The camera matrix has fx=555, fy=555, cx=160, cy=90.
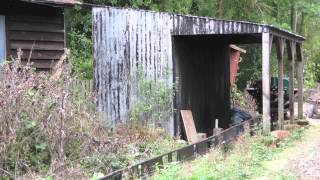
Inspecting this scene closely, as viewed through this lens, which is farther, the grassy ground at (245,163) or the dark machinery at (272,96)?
the dark machinery at (272,96)

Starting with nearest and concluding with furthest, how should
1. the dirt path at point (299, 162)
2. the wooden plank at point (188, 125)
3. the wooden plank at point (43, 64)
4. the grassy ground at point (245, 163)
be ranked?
the grassy ground at point (245, 163) < the dirt path at point (299, 162) < the wooden plank at point (43, 64) < the wooden plank at point (188, 125)

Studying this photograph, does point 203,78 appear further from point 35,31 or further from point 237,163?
point 237,163

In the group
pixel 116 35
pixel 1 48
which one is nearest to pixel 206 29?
pixel 116 35

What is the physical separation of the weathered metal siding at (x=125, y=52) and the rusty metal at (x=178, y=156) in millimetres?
2207

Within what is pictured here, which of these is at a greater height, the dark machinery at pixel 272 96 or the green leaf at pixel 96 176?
the dark machinery at pixel 272 96

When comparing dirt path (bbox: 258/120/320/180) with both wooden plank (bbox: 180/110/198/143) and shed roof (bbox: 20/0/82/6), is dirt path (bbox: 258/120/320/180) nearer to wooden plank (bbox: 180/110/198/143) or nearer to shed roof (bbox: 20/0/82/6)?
wooden plank (bbox: 180/110/198/143)

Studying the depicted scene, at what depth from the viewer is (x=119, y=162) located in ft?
33.6

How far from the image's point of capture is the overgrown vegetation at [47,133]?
28.5 feet

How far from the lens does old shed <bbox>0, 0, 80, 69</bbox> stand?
41.1 ft

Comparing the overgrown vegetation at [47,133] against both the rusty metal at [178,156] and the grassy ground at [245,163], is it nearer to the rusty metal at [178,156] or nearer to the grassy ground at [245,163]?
the rusty metal at [178,156]

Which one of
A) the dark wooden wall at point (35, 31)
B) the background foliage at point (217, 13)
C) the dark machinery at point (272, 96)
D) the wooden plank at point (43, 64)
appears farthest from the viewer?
the background foliage at point (217, 13)

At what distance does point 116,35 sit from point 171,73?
1895 millimetres

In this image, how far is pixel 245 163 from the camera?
1087 cm

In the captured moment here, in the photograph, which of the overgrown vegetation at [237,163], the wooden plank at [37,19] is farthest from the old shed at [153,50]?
the wooden plank at [37,19]
